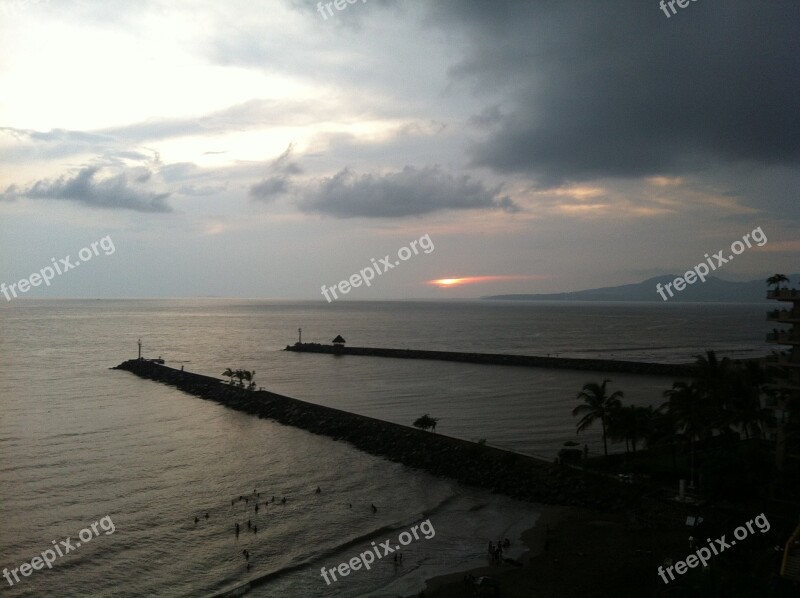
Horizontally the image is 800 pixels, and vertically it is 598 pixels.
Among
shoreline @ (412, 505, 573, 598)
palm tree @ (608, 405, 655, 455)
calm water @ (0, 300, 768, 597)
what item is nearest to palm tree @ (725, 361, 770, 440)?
palm tree @ (608, 405, 655, 455)

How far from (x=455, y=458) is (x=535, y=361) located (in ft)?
194

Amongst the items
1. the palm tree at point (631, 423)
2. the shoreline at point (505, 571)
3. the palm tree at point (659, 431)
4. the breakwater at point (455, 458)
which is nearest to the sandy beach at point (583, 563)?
the shoreline at point (505, 571)

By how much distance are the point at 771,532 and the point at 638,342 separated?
12050 cm

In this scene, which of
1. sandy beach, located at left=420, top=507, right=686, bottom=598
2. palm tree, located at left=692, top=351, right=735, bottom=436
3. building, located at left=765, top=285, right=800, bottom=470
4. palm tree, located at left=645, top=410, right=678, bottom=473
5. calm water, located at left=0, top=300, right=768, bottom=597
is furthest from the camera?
palm tree, located at left=645, top=410, right=678, bottom=473

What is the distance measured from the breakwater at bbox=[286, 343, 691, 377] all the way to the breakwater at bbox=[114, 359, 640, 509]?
1849 inches

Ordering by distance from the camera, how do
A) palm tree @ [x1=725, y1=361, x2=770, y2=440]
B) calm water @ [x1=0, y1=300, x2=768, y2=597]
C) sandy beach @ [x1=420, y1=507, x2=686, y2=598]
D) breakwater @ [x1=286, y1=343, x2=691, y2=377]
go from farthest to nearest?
breakwater @ [x1=286, y1=343, x2=691, y2=377], palm tree @ [x1=725, y1=361, x2=770, y2=440], calm water @ [x1=0, y1=300, x2=768, y2=597], sandy beach @ [x1=420, y1=507, x2=686, y2=598]

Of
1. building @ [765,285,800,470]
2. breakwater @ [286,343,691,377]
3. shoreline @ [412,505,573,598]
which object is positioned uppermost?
building @ [765,285,800,470]

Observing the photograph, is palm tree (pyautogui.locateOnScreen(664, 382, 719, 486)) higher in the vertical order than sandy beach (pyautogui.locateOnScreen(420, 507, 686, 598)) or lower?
higher

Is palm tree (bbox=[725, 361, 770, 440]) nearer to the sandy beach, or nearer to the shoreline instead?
the sandy beach

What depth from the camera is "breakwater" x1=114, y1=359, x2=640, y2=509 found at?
30406 mm

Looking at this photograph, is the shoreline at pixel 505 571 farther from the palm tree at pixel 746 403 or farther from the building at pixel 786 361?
the building at pixel 786 361

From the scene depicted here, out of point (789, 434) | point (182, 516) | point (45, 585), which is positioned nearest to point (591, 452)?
point (789, 434)

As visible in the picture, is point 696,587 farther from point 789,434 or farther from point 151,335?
point 151,335

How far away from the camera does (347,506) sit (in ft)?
107
